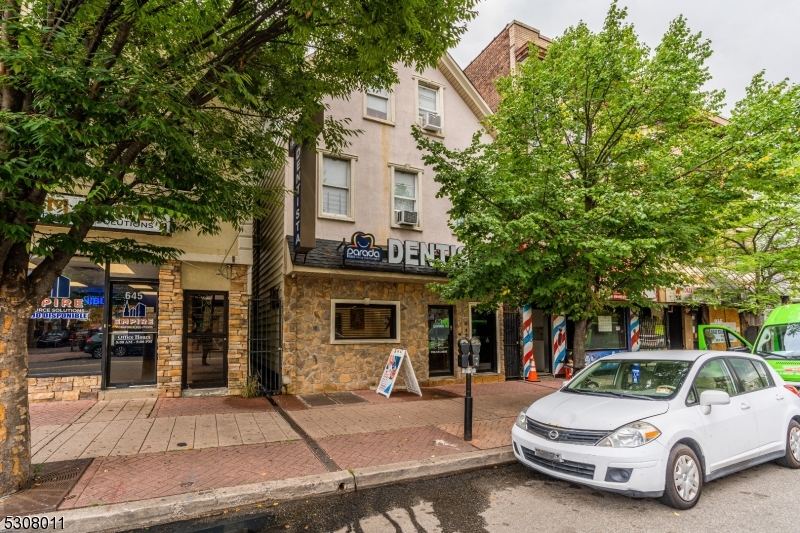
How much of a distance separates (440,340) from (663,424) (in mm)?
7569

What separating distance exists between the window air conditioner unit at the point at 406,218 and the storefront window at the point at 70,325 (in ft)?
21.7

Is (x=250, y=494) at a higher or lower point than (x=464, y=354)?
lower

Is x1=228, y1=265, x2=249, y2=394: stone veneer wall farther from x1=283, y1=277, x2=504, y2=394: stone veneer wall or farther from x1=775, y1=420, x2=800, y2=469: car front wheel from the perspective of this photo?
x1=775, y1=420, x2=800, y2=469: car front wheel

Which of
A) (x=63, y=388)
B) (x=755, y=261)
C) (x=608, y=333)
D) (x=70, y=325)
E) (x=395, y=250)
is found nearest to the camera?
(x=63, y=388)

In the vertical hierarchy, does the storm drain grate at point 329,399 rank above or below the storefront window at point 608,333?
below

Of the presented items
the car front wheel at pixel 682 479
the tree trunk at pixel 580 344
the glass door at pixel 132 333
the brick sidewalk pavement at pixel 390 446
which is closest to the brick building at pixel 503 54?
the tree trunk at pixel 580 344

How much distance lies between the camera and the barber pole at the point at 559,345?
13.0m

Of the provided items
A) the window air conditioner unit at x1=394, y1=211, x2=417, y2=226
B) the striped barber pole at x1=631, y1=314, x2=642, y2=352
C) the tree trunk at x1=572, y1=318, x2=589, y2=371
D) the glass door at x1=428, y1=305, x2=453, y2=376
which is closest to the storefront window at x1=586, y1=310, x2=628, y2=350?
the striped barber pole at x1=631, y1=314, x2=642, y2=352

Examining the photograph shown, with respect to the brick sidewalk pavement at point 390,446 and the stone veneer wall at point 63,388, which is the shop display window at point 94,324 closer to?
the stone veneer wall at point 63,388

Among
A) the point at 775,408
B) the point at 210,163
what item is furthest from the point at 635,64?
the point at 210,163

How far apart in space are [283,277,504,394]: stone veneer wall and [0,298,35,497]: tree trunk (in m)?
5.32

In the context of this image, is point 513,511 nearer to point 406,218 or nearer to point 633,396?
point 633,396

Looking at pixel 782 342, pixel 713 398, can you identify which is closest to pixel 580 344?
pixel 713 398

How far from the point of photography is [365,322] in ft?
34.8
